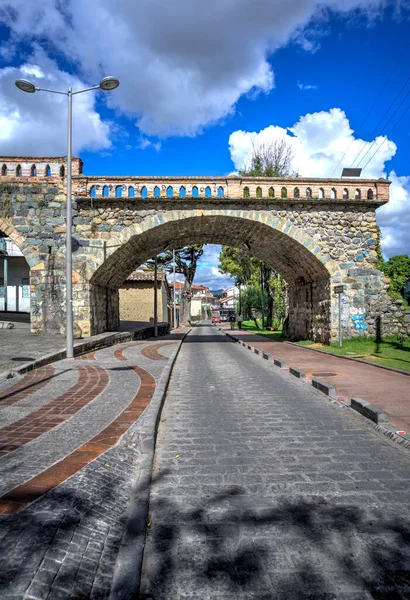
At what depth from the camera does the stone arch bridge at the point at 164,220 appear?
1412cm

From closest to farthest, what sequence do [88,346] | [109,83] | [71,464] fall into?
[71,464], [109,83], [88,346]

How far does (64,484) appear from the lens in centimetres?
290

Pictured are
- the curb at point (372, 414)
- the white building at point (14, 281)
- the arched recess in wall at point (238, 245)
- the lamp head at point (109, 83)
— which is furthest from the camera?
the white building at point (14, 281)

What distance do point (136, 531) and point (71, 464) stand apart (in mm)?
1126

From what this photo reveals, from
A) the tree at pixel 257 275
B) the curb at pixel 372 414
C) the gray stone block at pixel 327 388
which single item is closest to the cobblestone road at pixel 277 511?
the curb at pixel 372 414

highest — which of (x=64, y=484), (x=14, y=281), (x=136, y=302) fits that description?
(x=14, y=281)

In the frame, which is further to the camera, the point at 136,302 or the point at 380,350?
the point at 136,302

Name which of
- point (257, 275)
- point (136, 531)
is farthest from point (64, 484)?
point (257, 275)

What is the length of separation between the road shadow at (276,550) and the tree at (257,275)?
28.1 metres

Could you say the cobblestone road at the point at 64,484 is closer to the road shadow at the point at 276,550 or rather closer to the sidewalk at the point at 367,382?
the road shadow at the point at 276,550

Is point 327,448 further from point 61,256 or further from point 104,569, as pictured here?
point 61,256

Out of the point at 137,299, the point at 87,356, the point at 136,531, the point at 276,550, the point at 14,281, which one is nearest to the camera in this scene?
the point at 276,550

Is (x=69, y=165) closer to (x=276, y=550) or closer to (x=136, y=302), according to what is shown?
(x=276, y=550)

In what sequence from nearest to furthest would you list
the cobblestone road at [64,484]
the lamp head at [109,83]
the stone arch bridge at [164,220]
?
the cobblestone road at [64,484] < the lamp head at [109,83] < the stone arch bridge at [164,220]
